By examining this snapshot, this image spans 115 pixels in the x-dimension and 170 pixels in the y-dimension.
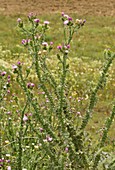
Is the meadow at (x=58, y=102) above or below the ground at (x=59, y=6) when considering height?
below

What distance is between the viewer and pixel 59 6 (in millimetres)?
30234

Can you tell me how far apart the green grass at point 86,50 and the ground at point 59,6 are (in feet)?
5.50

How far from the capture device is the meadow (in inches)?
160

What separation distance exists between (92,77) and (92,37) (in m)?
8.69

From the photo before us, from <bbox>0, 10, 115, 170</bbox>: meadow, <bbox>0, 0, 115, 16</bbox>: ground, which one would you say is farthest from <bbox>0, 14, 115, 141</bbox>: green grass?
<bbox>0, 0, 115, 16</bbox>: ground

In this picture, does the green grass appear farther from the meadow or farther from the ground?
the ground

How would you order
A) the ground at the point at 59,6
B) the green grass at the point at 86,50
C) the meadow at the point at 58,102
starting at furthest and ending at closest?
the ground at the point at 59,6 < the green grass at the point at 86,50 < the meadow at the point at 58,102

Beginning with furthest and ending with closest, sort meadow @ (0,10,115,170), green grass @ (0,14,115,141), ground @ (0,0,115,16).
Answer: ground @ (0,0,115,16) < green grass @ (0,14,115,141) < meadow @ (0,10,115,170)

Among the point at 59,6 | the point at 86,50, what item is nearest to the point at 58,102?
the point at 86,50

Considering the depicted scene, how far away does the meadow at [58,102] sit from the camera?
406cm

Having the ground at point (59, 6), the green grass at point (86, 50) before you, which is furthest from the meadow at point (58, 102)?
the ground at point (59, 6)

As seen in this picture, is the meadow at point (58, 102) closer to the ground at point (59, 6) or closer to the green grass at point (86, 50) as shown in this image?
the green grass at point (86, 50)

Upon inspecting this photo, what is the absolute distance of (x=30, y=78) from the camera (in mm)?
12789

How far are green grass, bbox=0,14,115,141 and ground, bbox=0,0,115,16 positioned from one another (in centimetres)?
168
